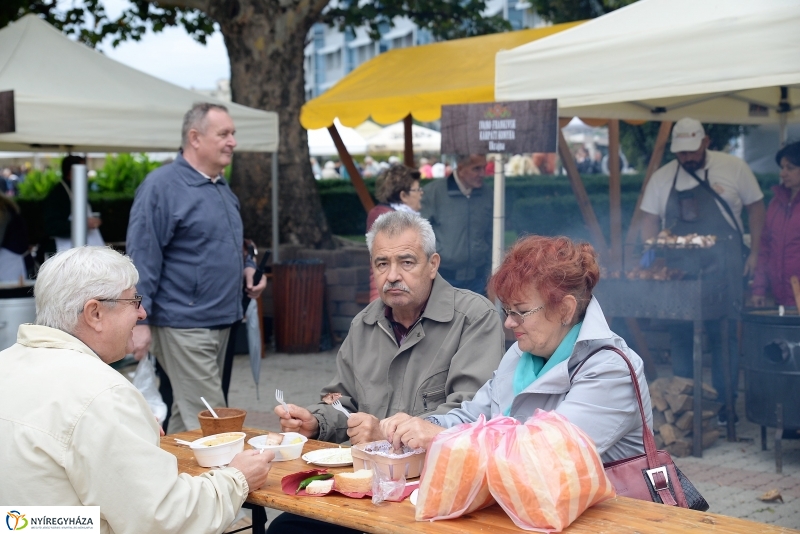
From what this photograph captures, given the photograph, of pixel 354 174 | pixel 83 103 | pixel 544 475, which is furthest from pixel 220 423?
pixel 354 174

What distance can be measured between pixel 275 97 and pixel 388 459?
8431mm

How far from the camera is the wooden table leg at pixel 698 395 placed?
18.5 feet

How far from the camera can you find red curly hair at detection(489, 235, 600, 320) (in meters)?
2.70

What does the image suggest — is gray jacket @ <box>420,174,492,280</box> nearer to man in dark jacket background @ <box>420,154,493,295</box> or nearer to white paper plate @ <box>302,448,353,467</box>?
man in dark jacket background @ <box>420,154,493,295</box>

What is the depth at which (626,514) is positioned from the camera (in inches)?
88.6

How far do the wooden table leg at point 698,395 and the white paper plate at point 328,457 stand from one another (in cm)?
340

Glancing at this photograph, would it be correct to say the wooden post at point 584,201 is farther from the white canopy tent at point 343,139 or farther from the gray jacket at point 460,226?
the white canopy tent at point 343,139

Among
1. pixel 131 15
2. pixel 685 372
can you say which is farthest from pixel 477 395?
pixel 131 15

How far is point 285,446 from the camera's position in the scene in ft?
9.49

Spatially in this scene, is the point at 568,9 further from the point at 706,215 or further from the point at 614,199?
the point at 706,215

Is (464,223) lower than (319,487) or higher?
higher

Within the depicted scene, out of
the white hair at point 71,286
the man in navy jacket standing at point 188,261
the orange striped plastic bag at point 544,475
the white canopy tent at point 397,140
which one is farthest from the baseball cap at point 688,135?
the white canopy tent at point 397,140

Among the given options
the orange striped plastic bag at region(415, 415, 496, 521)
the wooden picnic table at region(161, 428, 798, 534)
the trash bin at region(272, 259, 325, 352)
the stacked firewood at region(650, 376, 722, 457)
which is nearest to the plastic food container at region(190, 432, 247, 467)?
the wooden picnic table at region(161, 428, 798, 534)

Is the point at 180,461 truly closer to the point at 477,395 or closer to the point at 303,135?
the point at 477,395
